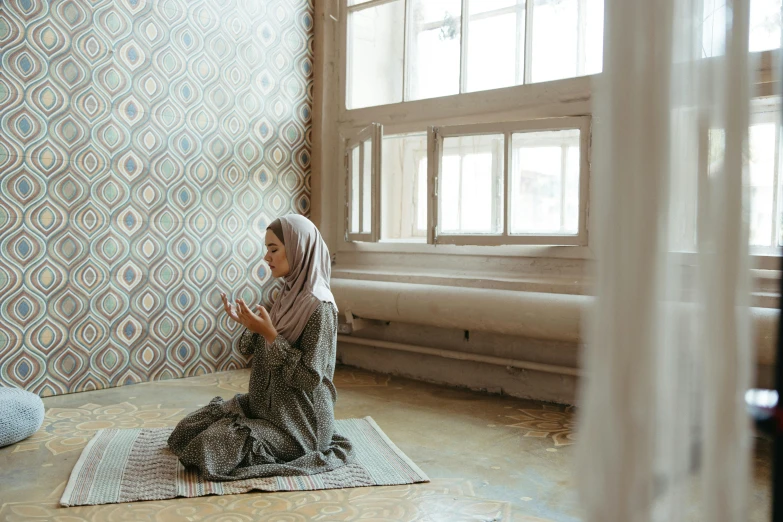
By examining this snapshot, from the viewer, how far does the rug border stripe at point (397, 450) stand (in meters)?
2.57

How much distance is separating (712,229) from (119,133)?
3833 millimetres

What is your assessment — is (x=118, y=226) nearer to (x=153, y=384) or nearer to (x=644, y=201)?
(x=153, y=384)

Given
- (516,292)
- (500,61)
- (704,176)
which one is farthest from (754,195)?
(500,61)

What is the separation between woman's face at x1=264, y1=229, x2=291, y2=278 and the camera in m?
2.68

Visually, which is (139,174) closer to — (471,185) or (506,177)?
(471,185)

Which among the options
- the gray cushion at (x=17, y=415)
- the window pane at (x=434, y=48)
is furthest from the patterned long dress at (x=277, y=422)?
the window pane at (x=434, y=48)

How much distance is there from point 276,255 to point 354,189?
7.15 feet

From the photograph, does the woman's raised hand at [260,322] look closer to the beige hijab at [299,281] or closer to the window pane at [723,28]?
the beige hijab at [299,281]

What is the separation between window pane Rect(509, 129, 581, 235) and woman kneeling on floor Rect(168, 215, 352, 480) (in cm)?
157

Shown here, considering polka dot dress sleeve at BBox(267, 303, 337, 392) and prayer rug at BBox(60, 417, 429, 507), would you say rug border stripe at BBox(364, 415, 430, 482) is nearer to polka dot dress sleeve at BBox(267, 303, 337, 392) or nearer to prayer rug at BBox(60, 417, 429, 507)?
prayer rug at BBox(60, 417, 429, 507)

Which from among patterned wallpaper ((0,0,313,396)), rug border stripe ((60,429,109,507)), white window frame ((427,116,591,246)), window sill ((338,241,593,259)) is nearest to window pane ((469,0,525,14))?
white window frame ((427,116,591,246))

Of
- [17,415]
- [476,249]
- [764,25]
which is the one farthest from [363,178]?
[764,25]

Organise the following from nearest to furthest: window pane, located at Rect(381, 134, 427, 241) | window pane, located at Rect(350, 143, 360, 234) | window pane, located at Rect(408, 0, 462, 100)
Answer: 1. window pane, located at Rect(408, 0, 462, 100)
2. window pane, located at Rect(350, 143, 360, 234)
3. window pane, located at Rect(381, 134, 427, 241)

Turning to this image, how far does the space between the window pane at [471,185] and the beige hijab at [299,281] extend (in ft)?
5.09
